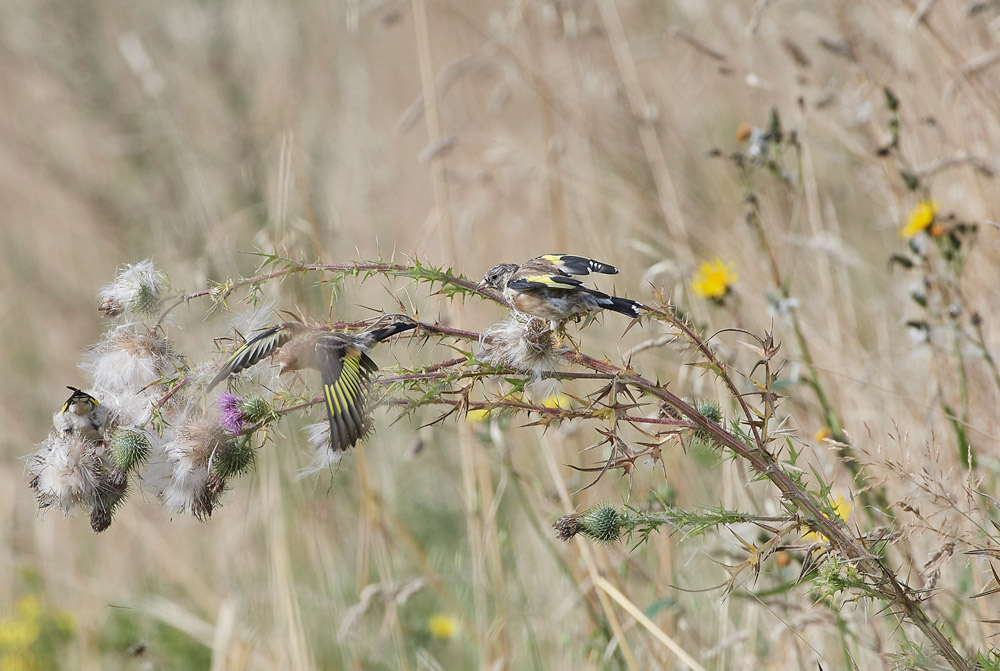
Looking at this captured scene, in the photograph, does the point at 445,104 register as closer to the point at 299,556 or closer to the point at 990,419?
the point at 299,556

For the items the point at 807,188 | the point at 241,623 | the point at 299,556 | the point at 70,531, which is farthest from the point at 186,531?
the point at 807,188

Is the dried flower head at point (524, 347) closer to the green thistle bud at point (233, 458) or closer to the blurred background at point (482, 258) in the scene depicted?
the blurred background at point (482, 258)

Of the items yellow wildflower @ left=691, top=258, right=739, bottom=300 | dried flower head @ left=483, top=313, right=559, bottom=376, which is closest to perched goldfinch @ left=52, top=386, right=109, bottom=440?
dried flower head @ left=483, top=313, right=559, bottom=376

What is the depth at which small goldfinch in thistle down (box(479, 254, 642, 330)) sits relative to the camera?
62.6 inches

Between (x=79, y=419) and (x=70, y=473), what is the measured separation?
11 centimetres

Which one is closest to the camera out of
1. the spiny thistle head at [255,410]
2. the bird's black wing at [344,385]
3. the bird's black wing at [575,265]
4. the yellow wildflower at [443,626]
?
the bird's black wing at [344,385]

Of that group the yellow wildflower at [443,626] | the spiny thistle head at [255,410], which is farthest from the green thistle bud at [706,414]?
the yellow wildflower at [443,626]

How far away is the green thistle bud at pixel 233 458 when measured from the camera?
58.4 inches

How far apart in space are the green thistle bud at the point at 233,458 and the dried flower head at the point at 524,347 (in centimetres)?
45

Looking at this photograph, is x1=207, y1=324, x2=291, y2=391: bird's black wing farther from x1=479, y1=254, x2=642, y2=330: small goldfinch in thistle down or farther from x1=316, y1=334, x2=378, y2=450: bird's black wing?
x1=479, y1=254, x2=642, y2=330: small goldfinch in thistle down

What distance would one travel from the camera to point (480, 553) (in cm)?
287

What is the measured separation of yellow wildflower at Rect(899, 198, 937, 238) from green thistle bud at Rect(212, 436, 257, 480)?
1983 millimetres

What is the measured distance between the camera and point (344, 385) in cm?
142

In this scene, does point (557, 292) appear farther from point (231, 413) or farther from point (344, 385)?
point (231, 413)
